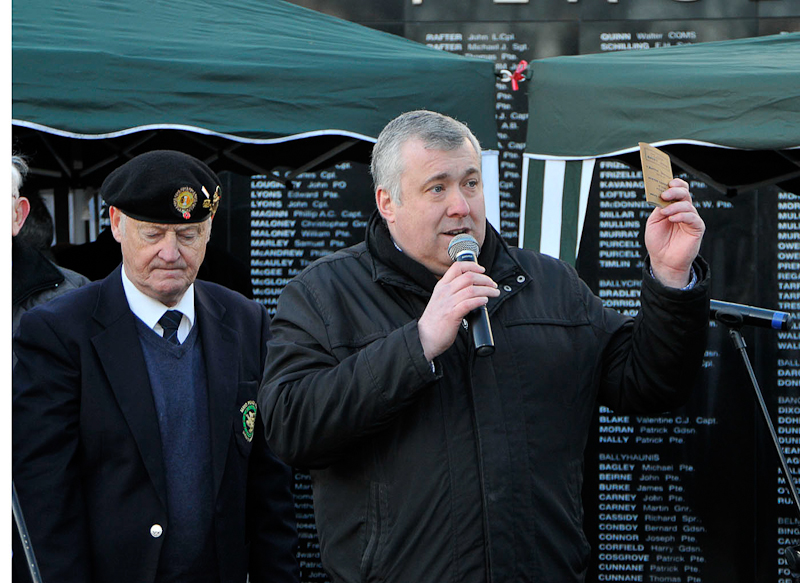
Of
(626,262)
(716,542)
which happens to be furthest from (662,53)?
(716,542)

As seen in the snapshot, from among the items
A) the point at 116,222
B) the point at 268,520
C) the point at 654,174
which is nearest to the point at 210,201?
the point at 116,222

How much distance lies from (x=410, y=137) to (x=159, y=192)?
84 cm

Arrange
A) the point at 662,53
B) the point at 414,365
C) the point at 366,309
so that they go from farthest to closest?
1. the point at 662,53
2. the point at 366,309
3. the point at 414,365

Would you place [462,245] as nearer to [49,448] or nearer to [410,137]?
[410,137]

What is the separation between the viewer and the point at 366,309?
85.0 inches

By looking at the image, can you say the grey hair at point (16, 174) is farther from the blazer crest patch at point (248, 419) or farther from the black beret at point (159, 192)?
the blazer crest patch at point (248, 419)

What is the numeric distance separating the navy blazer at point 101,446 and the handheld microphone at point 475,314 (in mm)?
917

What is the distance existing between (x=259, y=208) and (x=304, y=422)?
10.9 ft

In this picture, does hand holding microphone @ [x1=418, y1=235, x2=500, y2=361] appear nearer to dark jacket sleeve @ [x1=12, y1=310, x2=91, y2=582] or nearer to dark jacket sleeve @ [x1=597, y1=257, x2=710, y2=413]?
dark jacket sleeve @ [x1=597, y1=257, x2=710, y2=413]

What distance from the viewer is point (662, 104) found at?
3.01 meters

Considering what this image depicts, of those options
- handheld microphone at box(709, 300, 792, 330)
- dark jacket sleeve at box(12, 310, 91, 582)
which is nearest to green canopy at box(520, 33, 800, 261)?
handheld microphone at box(709, 300, 792, 330)

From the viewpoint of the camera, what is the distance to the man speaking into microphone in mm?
1967

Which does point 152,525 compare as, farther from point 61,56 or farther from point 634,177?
point 634,177

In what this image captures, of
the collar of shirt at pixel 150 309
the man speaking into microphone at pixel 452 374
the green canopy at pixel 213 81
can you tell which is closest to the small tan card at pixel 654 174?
the man speaking into microphone at pixel 452 374
